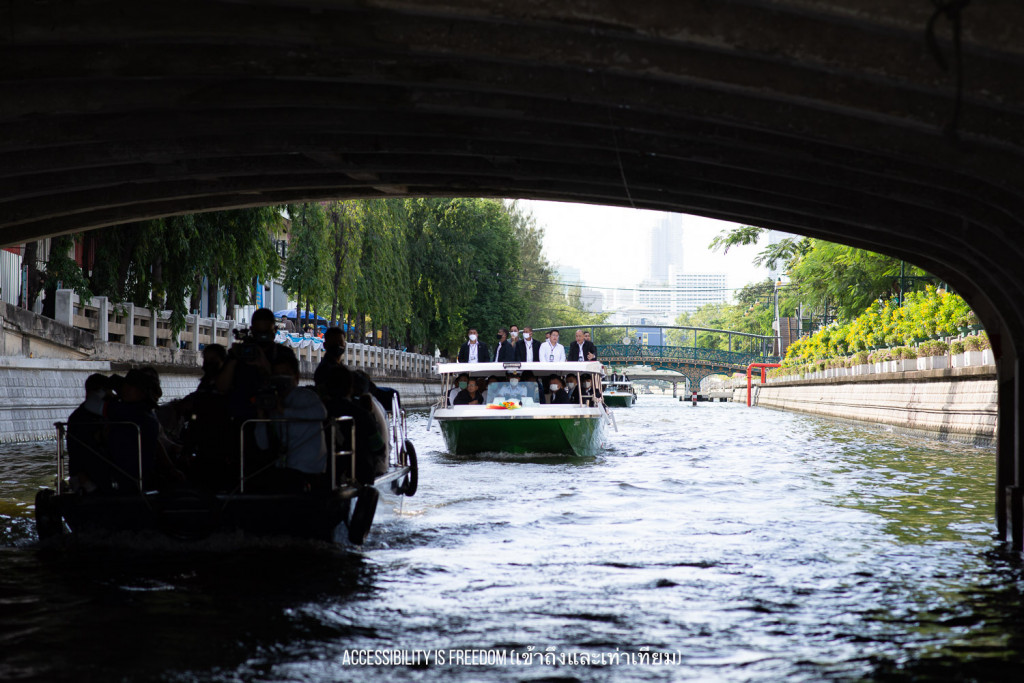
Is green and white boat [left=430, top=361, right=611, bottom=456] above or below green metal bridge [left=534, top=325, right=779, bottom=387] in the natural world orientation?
below

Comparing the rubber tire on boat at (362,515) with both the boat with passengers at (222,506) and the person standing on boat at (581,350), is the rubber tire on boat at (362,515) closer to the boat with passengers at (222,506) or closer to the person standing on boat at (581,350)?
the boat with passengers at (222,506)

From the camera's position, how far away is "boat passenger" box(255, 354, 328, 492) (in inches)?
368

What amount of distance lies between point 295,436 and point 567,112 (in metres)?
3.42

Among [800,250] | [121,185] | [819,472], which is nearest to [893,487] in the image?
[819,472]

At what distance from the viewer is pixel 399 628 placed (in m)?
7.01

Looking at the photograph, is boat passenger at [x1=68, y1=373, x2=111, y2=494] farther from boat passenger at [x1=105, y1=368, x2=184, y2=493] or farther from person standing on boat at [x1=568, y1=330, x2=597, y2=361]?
person standing on boat at [x1=568, y1=330, x2=597, y2=361]

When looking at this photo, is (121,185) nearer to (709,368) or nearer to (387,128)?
(387,128)

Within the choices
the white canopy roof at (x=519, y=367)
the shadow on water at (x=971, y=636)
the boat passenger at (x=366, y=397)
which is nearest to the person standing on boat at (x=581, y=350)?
the white canopy roof at (x=519, y=367)

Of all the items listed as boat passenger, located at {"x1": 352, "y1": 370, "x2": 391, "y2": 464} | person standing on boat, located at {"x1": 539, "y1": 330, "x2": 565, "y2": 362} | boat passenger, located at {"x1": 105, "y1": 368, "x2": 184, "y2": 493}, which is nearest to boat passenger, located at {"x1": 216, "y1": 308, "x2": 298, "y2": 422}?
boat passenger, located at {"x1": 105, "y1": 368, "x2": 184, "y2": 493}

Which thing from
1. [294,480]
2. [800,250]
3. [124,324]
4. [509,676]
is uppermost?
[800,250]

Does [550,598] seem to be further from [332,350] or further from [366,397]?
[332,350]

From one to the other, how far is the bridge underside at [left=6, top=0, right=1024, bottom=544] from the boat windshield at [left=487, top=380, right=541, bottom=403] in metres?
9.60

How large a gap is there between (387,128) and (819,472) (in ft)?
39.2

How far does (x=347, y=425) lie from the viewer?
1023 cm
